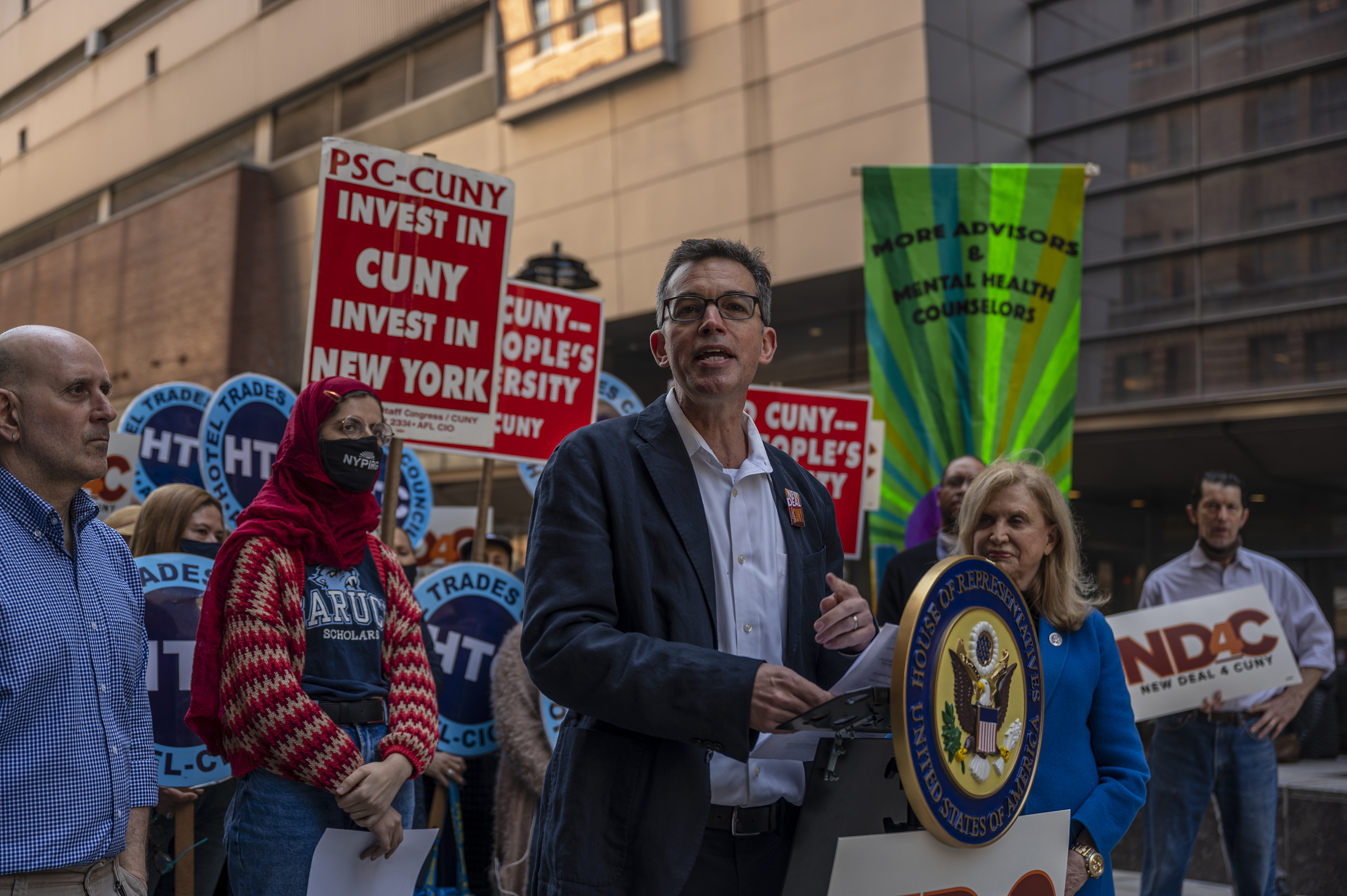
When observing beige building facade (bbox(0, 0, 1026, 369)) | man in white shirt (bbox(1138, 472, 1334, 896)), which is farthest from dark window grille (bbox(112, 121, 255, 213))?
man in white shirt (bbox(1138, 472, 1334, 896))

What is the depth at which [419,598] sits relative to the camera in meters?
4.86

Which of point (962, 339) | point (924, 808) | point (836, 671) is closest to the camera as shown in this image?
point (924, 808)

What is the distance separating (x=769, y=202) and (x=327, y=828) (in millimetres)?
12959

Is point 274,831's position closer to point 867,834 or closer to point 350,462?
point 350,462

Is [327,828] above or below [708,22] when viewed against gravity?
below

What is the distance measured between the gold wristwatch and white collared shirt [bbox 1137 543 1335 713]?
3.18 m

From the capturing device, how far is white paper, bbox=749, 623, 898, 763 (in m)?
1.88

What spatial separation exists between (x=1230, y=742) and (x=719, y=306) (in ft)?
13.8

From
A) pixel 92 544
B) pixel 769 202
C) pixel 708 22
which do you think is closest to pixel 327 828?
pixel 92 544

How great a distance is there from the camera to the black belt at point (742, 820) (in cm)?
211

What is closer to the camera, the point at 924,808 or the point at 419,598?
the point at 924,808

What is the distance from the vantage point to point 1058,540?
127 inches

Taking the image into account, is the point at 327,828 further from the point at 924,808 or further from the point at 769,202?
the point at 769,202

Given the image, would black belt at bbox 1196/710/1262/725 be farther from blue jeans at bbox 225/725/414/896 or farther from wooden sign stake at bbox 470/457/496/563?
blue jeans at bbox 225/725/414/896
